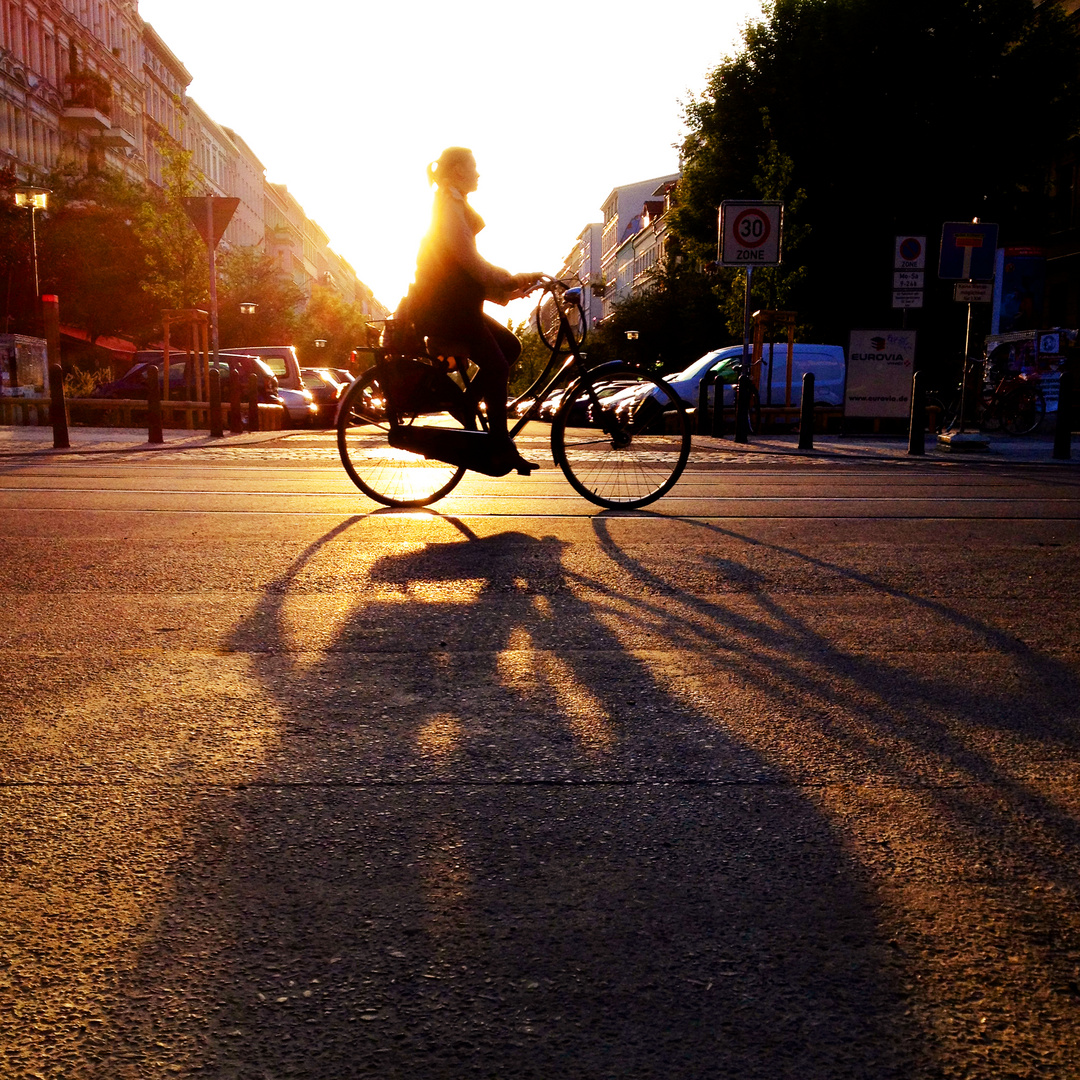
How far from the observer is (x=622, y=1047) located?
1.59m

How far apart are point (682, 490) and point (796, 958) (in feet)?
24.1

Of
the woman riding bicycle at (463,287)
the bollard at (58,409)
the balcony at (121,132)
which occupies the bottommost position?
the bollard at (58,409)

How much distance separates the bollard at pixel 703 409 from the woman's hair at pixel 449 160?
587 inches

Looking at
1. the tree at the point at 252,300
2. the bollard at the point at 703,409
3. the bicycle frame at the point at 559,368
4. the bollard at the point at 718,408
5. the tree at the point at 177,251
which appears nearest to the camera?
the bicycle frame at the point at 559,368

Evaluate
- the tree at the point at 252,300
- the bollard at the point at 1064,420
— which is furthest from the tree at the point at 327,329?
the bollard at the point at 1064,420

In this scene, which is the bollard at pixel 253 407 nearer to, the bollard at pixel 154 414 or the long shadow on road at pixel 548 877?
the bollard at pixel 154 414

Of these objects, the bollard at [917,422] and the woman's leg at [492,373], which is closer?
the woman's leg at [492,373]

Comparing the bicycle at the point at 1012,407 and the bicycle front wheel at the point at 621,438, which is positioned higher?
the bicycle front wheel at the point at 621,438

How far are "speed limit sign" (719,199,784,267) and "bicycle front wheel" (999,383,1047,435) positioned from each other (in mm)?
5866

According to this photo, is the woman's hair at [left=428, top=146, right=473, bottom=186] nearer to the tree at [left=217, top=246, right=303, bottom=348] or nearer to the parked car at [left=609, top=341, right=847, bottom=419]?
the parked car at [left=609, top=341, right=847, bottom=419]

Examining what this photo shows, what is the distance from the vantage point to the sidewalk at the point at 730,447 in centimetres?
1362

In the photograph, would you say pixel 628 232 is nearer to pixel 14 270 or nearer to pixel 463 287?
pixel 14 270

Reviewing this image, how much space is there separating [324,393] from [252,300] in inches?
1087

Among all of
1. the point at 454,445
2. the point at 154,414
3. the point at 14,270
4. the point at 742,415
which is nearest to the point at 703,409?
the point at 742,415
